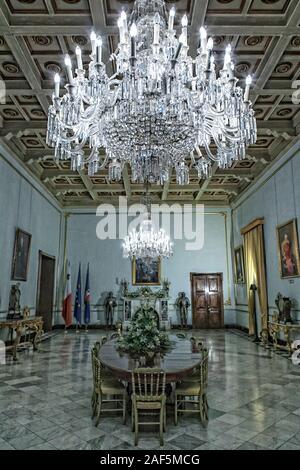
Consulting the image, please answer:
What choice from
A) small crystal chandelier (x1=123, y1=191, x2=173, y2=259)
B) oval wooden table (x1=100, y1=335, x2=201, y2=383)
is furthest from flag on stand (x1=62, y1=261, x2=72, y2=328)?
oval wooden table (x1=100, y1=335, x2=201, y2=383)

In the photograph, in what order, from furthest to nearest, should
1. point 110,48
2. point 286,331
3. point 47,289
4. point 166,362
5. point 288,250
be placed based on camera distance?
1. point 47,289
2. point 288,250
3. point 286,331
4. point 110,48
5. point 166,362

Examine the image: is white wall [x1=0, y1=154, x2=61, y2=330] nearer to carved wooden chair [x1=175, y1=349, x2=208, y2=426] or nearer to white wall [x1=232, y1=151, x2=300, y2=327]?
carved wooden chair [x1=175, y1=349, x2=208, y2=426]

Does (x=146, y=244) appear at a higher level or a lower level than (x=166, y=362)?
higher

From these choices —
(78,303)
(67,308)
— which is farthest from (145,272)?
(67,308)

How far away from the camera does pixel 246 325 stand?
39.9ft

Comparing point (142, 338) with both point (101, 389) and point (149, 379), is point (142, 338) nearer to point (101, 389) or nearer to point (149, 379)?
point (101, 389)

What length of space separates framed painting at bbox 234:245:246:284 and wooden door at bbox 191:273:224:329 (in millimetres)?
860

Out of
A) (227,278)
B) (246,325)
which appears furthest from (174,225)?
(246,325)

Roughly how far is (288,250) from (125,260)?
7250mm

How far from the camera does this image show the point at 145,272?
13.9m

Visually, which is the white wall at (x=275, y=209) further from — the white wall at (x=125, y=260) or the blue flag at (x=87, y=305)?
the blue flag at (x=87, y=305)

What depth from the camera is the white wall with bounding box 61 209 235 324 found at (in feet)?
45.3

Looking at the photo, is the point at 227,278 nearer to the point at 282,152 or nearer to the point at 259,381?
the point at 282,152

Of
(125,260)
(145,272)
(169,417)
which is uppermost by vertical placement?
(125,260)
